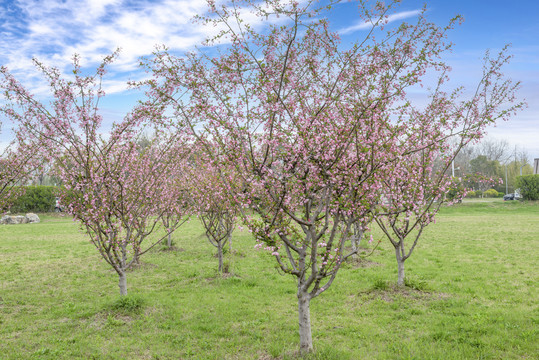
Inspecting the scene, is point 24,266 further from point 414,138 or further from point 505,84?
point 505,84

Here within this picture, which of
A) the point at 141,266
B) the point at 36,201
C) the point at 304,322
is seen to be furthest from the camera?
the point at 36,201

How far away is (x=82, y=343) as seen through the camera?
288 inches

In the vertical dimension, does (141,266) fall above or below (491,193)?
below

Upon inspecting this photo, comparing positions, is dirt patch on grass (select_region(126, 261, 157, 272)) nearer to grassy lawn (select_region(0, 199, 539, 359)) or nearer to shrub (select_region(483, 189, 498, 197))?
grassy lawn (select_region(0, 199, 539, 359))

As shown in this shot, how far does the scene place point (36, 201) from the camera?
37562 millimetres

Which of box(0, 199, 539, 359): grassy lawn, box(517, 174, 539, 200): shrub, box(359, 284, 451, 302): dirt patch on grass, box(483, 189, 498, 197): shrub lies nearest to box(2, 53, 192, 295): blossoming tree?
box(0, 199, 539, 359): grassy lawn

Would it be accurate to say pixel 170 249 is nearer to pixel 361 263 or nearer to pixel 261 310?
pixel 361 263

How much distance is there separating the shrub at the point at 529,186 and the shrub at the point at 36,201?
49279mm

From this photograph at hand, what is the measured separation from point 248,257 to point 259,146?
9951 millimetres

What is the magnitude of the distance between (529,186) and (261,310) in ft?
139

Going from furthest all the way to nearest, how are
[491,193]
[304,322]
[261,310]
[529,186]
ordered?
[491,193]
[529,186]
[261,310]
[304,322]

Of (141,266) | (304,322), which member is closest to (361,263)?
(304,322)

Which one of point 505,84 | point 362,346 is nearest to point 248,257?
point 362,346

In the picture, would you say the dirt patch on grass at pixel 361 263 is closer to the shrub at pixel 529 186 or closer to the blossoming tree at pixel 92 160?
the blossoming tree at pixel 92 160
